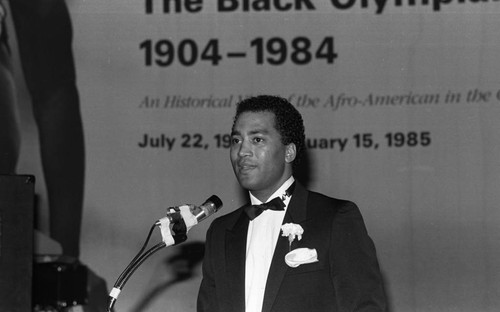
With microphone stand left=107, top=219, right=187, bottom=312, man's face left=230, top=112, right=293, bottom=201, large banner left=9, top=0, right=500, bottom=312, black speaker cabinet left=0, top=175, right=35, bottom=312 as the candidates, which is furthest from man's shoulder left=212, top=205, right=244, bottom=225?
large banner left=9, top=0, right=500, bottom=312

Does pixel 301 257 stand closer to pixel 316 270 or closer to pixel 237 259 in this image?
pixel 316 270

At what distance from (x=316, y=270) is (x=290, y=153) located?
43 centimetres

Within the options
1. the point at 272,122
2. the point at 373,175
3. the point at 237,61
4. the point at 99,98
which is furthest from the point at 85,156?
the point at 272,122

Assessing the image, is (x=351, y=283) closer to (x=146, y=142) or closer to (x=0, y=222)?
(x=0, y=222)

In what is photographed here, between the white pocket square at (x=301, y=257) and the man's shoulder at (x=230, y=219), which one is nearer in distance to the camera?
the white pocket square at (x=301, y=257)

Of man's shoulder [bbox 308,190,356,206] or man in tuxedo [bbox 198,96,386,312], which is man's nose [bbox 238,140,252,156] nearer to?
man in tuxedo [bbox 198,96,386,312]

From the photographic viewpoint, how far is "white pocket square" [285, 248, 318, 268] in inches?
98.1

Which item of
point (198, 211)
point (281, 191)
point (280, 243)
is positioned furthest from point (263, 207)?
point (198, 211)

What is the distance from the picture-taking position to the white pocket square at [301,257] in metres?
2.49

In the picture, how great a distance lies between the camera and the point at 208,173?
202 inches

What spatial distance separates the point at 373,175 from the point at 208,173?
3.21ft

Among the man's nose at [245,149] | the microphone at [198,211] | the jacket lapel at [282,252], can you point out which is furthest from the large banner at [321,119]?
the microphone at [198,211]

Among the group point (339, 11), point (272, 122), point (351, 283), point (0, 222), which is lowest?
point (351, 283)

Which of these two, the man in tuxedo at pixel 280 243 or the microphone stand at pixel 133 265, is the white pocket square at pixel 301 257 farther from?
the microphone stand at pixel 133 265
